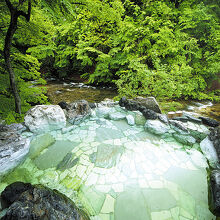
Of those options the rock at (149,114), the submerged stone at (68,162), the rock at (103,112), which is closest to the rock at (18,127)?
the submerged stone at (68,162)

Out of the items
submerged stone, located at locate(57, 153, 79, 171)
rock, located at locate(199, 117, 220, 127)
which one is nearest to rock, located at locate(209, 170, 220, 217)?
submerged stone, located at locate(57, 153, 79, 171)

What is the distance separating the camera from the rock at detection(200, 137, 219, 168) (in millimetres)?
3170

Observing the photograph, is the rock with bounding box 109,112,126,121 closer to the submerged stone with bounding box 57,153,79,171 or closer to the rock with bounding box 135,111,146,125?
the rock with bounding box 135,111,146,125

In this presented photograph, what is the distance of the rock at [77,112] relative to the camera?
4.91 meters

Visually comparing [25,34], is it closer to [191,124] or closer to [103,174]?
[103,174]

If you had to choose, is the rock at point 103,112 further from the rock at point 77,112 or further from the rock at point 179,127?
the rock at point 179,127

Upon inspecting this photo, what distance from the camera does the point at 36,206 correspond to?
1.55 metres

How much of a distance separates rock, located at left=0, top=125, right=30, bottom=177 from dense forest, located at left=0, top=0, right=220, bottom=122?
1154 mm

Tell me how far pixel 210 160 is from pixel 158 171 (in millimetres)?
1598

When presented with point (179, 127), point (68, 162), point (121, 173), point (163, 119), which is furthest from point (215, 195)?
point (68, 162)

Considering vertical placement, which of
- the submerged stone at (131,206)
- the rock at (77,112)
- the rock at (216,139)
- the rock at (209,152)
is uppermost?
the rock at (216,139)

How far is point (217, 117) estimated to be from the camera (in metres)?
6.14

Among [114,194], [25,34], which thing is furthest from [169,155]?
[25,34]

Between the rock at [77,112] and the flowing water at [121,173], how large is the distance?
2.12 ft
